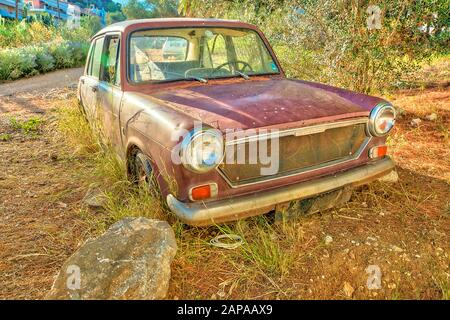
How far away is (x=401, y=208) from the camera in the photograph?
3.01m

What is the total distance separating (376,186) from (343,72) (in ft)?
8.51

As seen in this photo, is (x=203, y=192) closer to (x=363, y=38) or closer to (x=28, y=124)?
(x=363, y=38)

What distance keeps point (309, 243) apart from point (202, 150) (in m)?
1.02

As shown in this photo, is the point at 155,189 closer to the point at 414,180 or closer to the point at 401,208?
the point at 401,208

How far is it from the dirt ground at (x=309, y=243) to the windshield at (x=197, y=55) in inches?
52.7

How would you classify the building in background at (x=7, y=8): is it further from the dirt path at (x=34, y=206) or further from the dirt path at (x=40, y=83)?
the dirt path at (x=34, y=206)

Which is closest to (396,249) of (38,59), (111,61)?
(111,61)

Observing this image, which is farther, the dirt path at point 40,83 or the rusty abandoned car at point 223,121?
the dirt path at point 40,83

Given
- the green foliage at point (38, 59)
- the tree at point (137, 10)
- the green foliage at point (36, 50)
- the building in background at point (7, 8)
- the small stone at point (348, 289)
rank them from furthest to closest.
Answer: the building in background at point (7, 8), the tree at point (137, 10), the green foliage at point (36, 50), the green foliage at point (38, 59), the small stone at point (348, 289)

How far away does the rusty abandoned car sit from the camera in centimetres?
225

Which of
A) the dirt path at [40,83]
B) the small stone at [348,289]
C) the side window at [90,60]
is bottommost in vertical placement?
the small stone at [348,289]

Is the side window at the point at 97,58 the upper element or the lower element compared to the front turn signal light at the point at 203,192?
upper

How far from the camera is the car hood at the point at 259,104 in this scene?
237 cm

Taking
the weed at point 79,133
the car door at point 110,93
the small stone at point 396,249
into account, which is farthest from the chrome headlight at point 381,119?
the weed at point 79,133
